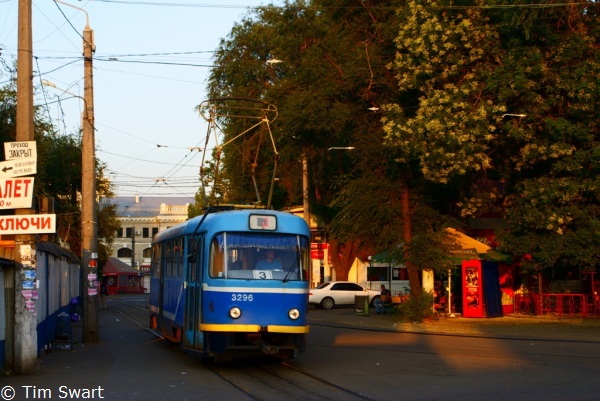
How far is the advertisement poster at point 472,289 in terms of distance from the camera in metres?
34.1

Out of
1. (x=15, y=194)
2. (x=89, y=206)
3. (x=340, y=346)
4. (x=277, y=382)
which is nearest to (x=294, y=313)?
(x=277, y=382)

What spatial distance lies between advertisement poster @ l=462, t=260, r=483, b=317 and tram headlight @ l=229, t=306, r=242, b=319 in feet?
64.5

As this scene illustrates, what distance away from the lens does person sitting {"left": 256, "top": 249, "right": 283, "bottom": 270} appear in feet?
54.0

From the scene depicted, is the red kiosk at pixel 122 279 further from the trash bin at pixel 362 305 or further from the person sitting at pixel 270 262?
the person sitting at pixel 270 262

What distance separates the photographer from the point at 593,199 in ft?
100

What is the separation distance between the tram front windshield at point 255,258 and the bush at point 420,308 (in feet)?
56.4

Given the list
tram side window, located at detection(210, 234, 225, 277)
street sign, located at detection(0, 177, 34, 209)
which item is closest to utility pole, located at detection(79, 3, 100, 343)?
street sign, located at detection(0, 177, 34, 209)

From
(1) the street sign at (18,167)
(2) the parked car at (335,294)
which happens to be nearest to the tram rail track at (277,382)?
(1) the street sign at (18,167)

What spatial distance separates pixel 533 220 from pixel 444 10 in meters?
8.13

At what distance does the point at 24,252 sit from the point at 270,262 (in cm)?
470

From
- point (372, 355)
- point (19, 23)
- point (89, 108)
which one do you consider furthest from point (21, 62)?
point (372, 355)

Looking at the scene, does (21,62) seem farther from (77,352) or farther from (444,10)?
(444,10)

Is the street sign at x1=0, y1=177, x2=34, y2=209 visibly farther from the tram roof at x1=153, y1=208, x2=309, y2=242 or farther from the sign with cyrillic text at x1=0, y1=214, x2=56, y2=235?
the tram roof at x1=153, y1=208, x2=309, y2=242

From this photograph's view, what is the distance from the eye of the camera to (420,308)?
33.1 meters
